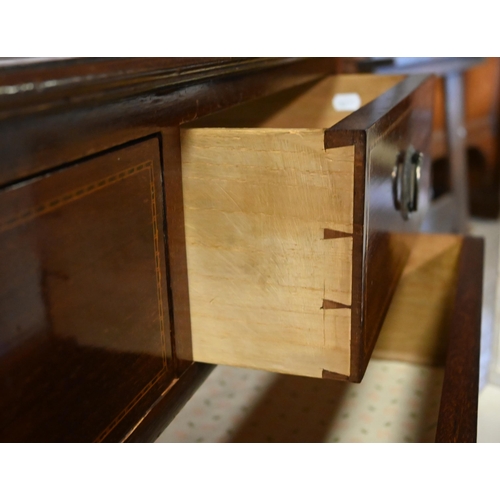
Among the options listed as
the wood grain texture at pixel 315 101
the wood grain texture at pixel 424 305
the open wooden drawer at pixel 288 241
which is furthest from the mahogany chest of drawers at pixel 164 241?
the wood grain texture at pixel 424 305

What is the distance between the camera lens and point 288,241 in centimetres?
55

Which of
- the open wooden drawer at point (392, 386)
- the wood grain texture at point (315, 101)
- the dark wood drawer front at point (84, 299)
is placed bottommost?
the open wooden drawer at point (392, 386)

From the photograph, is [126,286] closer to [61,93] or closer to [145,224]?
[145,224]

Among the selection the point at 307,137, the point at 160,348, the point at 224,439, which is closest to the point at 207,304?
the point at 160,348

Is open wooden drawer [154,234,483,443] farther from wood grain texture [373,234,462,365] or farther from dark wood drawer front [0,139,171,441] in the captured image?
dark wood drawer front [0,139,171,441]

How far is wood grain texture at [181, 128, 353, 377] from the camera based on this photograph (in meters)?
0.53

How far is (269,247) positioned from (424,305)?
24.9 inches

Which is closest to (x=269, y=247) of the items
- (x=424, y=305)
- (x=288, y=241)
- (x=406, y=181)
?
(x=288, y=241)

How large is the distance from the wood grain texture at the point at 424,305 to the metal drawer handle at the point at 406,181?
0.31 metres

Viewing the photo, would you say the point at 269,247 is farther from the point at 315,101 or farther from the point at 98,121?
the point at 315,101

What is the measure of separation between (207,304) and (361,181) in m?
0.20

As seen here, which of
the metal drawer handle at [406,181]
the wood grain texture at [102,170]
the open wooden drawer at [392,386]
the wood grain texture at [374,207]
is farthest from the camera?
the open wooden drawer at [392,386]

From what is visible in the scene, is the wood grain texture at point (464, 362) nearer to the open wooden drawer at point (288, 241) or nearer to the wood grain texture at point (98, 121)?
the open wooden drawer at point (288, 241)

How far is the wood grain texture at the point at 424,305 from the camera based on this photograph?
110 cm
